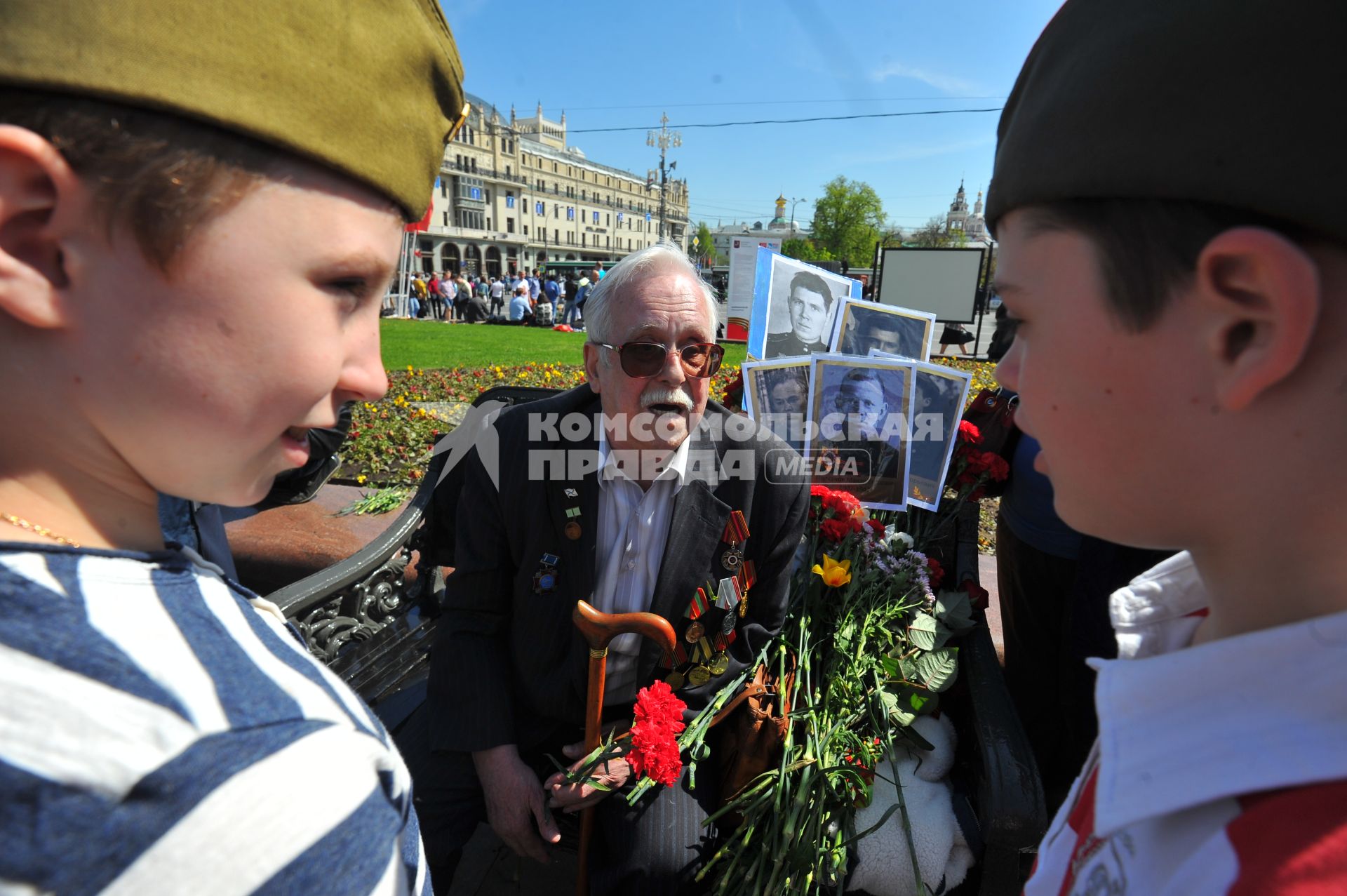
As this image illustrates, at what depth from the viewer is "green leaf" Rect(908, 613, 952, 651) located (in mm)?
2009

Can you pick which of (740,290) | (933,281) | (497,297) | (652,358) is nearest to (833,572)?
(652,358)

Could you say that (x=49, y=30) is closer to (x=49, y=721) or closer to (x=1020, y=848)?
(x=49, y=721)

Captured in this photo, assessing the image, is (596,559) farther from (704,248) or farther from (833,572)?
(704,248)

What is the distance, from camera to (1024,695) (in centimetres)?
283

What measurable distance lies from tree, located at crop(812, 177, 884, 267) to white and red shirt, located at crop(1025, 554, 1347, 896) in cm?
6215

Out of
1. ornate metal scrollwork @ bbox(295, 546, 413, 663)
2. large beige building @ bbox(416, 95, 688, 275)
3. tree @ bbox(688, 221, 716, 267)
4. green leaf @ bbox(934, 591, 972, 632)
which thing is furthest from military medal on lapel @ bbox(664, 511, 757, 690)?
A: tree @ bbox(688, 221, 716, 267)

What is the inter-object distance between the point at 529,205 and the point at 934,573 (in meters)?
81.8

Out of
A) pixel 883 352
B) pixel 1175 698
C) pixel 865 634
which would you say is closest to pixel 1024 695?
pixel 865 634

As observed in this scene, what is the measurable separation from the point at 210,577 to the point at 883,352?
256 cm

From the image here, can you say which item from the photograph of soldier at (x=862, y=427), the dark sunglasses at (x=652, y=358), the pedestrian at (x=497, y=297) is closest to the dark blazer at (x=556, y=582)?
the dark sunglasses at (x=652, y=358)

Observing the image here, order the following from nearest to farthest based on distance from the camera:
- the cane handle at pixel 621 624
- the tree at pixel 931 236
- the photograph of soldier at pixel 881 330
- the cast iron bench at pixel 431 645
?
the cast iron bench at pixel 431 645 → the cane handle at pixel 621 624 → the photograph of soldier at pixel 881 330 → the tree at pixel 931 236

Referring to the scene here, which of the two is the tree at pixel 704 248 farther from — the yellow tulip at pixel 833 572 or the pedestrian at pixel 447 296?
the yellow tulip at pixel 833 572

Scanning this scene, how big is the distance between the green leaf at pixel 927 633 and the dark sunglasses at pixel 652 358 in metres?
1.03

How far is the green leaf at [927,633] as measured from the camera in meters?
2.01
